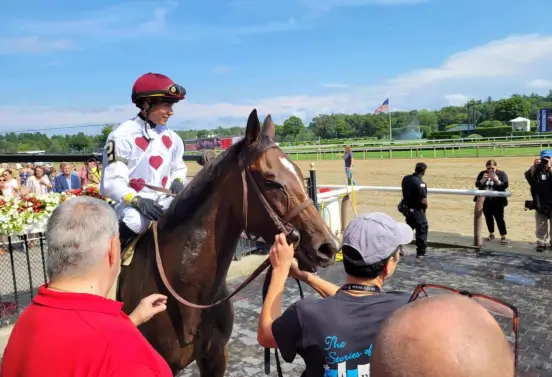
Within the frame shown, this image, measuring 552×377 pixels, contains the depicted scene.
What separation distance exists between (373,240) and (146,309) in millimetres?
1222

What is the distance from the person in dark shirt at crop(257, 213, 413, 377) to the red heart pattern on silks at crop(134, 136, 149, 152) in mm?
1668

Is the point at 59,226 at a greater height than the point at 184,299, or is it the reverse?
the point at 59,226

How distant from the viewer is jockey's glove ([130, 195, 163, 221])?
2.78m

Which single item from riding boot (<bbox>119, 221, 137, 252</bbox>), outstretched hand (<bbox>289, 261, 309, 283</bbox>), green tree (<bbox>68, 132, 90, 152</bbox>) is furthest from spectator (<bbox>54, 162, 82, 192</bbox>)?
outstretched hand (<bbox>289, 261, 309, 283</bbox>)

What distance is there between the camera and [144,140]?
119 inches

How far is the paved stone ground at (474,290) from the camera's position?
444 centimetres

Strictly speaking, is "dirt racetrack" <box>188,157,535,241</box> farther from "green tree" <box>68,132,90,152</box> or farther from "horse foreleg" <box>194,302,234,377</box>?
"green tree" <box>68,132,90,152</box>

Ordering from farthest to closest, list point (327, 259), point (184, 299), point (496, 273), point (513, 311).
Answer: point (496, 273), point (184, 299), point (327, 259), point (513, 311)

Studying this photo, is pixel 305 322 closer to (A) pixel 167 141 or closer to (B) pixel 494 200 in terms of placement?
(A) pixel 167 141

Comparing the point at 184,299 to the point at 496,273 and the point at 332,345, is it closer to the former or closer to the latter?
the point at 332,345

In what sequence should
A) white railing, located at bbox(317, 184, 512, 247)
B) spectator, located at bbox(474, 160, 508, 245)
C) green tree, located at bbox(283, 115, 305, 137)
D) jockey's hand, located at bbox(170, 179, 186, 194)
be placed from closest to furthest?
jockey's hand, located at bbox(170, 179, 186, 194) → white railing, located at bbox(317, 184, 512, 247) → spectator, located at bbox(474, 160, 508, 245) → green tree, located at bbox(283, 115, 305, 137)

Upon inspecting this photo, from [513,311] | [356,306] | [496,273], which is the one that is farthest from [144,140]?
[496,273]

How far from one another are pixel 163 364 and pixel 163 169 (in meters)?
1.99

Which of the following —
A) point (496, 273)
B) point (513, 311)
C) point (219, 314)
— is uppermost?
point (513, 311)
